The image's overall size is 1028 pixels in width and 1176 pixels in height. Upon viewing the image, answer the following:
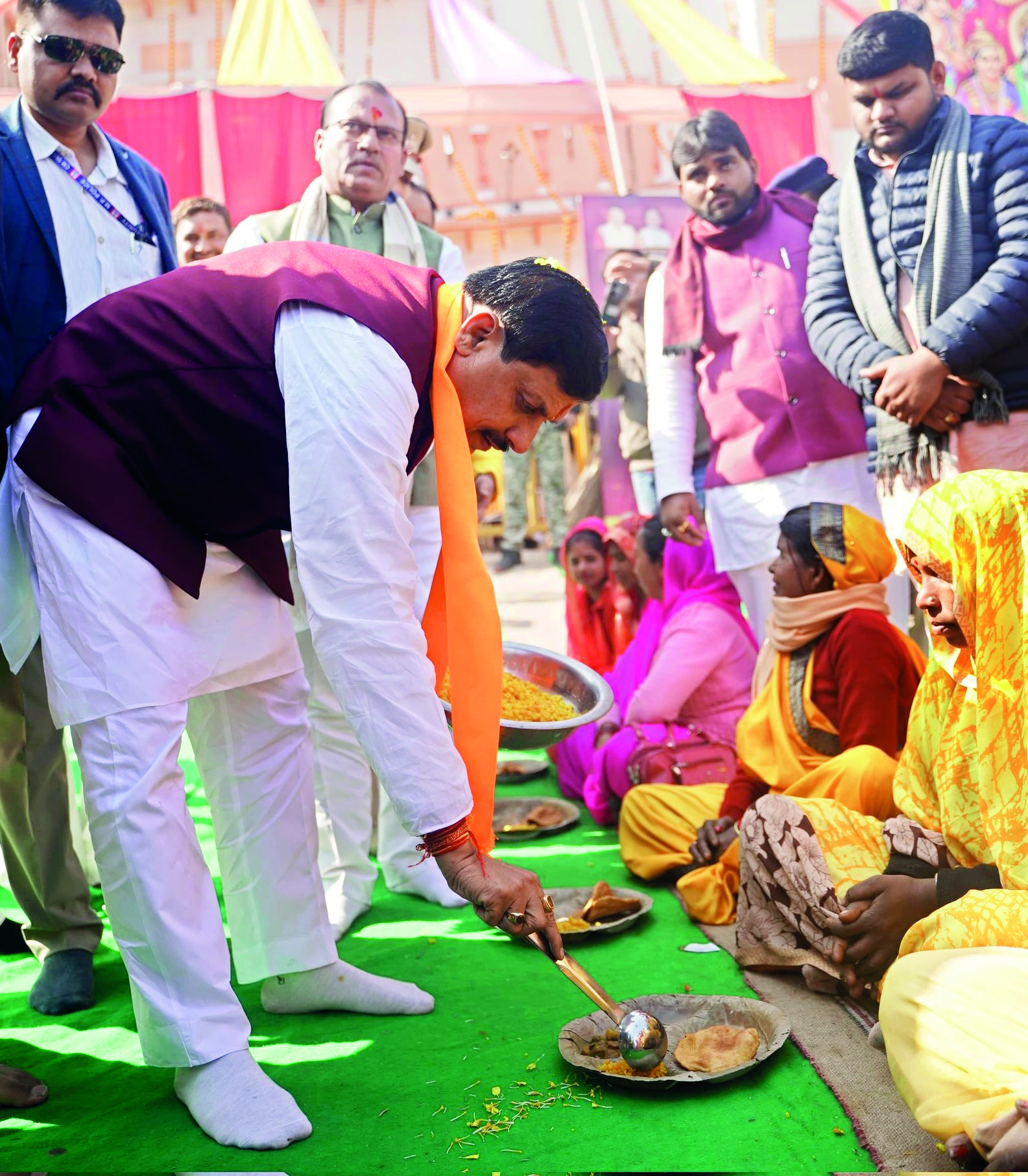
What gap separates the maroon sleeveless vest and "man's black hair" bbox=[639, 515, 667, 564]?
2.46 m

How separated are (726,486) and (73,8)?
7.90 feet

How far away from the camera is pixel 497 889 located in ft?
6.20

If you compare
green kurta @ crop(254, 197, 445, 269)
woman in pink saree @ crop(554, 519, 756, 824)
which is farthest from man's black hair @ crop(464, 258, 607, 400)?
woman in pink saree @ crop(554, 519, 756, 824)

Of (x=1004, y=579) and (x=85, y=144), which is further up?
(x=85, y=144)

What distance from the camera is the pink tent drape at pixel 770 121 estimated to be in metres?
7.48

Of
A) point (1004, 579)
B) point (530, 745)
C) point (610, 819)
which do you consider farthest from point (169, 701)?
point (610, 819)

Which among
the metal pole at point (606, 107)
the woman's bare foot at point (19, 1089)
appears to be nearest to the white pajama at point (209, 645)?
the woman's bare foot at point (19, 1089)

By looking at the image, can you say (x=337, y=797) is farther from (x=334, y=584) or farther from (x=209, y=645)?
(x=334, y=584)

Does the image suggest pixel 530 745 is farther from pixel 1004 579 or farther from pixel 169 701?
pixel 1004 579

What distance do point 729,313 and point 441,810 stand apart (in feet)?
8.81

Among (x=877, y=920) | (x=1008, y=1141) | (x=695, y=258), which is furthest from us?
(x=695, y=258)

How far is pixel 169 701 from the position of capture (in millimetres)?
2168

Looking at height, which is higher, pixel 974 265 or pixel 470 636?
pixel 974 265

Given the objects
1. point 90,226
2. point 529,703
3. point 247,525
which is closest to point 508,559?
point 529,703
